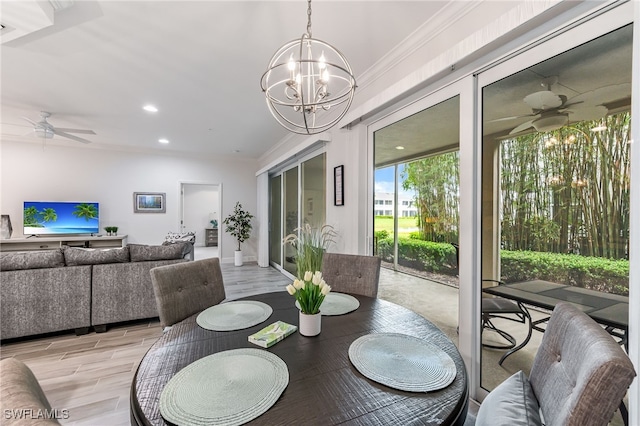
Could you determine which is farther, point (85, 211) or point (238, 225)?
point (238, 225)

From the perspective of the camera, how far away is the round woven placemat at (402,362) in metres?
0.89

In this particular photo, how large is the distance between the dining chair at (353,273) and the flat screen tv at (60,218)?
235 inches

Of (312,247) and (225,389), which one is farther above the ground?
(312,247)

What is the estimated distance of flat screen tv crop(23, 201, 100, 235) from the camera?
17.8ft

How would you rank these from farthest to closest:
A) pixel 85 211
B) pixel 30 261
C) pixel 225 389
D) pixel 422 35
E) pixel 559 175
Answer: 1. pixel 85 211
2. pixel 30 261
3. pixel 422 35
4. pixel 559 175
5. pixel 225 389

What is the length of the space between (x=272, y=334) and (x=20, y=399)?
0.79 meters

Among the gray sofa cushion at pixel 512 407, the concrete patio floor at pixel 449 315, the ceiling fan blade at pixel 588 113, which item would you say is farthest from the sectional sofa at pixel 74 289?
the ceiling fan blade at pixel 588 113

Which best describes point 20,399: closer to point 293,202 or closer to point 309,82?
point 309,82

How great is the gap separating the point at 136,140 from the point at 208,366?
6.01 metres

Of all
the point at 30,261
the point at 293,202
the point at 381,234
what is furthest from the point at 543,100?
the point at 30,261

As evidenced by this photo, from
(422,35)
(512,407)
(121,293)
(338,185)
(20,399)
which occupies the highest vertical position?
(422,35)

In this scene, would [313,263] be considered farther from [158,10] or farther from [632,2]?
[632,2]

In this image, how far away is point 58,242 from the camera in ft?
18.1

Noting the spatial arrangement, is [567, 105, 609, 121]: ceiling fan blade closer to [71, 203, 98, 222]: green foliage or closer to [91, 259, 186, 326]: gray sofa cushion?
[91, 259, 186, 326]: gray sofa cushion
